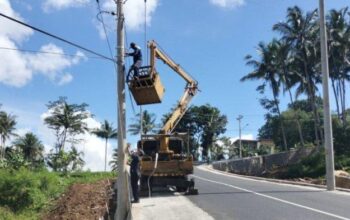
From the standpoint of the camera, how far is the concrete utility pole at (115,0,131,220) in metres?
14.9

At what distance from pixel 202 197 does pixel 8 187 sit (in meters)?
9.72

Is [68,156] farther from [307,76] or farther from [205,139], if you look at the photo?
[205,139]

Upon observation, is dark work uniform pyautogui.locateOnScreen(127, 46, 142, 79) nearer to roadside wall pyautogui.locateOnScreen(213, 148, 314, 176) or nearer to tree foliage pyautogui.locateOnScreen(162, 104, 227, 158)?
roadside wall pyautogui.locateOnScreen(213, 148, 314, 176)

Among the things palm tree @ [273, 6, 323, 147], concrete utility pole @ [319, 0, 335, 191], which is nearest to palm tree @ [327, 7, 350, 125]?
palm tree @ [273, 6, 323, 147]

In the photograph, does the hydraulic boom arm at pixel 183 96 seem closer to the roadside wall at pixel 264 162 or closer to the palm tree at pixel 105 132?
the roadside wall at pixel 264 162

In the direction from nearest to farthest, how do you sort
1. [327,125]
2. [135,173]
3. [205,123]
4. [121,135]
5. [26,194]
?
1. [121,135]
2. [135,173]
3. [26,194]
4. [327,125]
5. [205,123]

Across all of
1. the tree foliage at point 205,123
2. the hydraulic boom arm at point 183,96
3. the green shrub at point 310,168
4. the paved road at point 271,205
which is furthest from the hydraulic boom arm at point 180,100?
the tree foliage at point 205,123

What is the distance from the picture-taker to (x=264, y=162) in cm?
6531

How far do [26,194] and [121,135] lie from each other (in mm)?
11025

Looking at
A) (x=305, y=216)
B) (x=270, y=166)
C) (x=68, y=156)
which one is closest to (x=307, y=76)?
(x=270, y=166)

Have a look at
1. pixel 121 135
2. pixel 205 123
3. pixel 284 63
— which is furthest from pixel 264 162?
pixel 121 135

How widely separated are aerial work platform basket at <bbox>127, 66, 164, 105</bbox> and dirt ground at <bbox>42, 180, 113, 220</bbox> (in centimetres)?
396

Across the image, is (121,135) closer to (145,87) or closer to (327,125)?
(145,87)

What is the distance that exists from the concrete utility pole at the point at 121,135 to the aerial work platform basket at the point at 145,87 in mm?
1520
